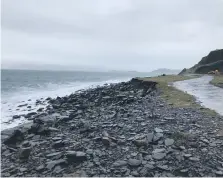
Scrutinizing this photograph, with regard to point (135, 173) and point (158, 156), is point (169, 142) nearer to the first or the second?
point (158, 156)

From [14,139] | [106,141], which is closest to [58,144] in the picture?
[106,141]

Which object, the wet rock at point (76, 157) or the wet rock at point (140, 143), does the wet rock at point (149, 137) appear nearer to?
the wet rock at point (140, 143)

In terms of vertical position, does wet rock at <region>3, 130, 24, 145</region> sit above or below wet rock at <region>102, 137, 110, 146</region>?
below

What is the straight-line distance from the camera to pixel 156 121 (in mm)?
15484

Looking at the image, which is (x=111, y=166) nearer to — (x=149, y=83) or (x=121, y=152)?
(x=121, y=152)

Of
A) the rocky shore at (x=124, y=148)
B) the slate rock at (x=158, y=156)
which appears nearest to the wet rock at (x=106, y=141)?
the rocky shore at (x=124, y=148)

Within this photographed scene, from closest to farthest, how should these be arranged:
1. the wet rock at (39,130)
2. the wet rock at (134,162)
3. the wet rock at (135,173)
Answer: the wet rock at (135,173), the wet rock at (134,162), the wet rock at (39,130)

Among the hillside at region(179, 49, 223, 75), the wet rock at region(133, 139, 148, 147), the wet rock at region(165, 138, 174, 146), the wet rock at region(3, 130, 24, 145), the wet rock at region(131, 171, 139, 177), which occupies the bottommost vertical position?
the wet rock at region(3, 130, 24, 145)

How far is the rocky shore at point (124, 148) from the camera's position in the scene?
32.8 ft

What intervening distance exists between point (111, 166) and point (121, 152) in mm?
1308

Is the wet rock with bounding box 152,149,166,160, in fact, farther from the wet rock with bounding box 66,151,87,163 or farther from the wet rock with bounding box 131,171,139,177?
the wet rock with bounding box 66,151,87,163

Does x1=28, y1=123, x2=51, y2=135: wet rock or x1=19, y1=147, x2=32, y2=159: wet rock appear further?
x1=28, y1=123, x2=51, y2=135: wet rock

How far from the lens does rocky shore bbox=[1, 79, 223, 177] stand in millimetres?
9992

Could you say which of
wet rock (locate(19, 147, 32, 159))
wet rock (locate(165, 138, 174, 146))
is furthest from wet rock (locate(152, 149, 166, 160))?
wet rock (locate(19, 147, 32, 159))
